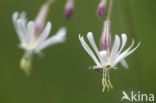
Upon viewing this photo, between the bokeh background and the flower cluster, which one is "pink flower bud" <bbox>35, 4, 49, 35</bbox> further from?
the bokeh background

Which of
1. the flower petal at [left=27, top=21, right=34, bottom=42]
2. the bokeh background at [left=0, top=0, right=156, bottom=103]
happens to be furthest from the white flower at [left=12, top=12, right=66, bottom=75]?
the bokeh background at [left=0, top=0, right=156, bottom=103]

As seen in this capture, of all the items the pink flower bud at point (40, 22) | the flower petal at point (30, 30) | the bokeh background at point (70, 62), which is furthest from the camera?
the bokeh background at point (70, 62)

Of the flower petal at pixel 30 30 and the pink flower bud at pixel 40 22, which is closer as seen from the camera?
the flower petal at pixel 30 30

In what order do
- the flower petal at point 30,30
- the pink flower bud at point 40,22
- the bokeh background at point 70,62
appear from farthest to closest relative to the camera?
the bokeh background at point 70,62 → the pink flower bud at point 40,22 → the flower petal at point 30,30

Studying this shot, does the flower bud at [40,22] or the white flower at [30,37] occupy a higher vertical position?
the flower bud at [40,22]

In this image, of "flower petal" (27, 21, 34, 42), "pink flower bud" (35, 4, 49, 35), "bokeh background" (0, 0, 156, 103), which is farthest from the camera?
"bokeh background" (0, 0, 156, 103)

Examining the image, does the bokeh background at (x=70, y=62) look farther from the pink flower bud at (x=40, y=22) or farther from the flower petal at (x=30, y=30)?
the flower petal at (x=30, y=30)

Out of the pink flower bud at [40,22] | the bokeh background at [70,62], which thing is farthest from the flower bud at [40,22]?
the bokeh background at [70,62]

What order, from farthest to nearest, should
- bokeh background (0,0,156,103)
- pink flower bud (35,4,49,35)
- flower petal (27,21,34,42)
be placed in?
bokeh background (0,0,156,103) < pink flower bud (35,4,49,35) < flower petal (27,21,34,42)

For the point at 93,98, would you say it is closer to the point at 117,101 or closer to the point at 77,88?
the point at 77,88

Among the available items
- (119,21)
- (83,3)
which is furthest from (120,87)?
(83,3)
